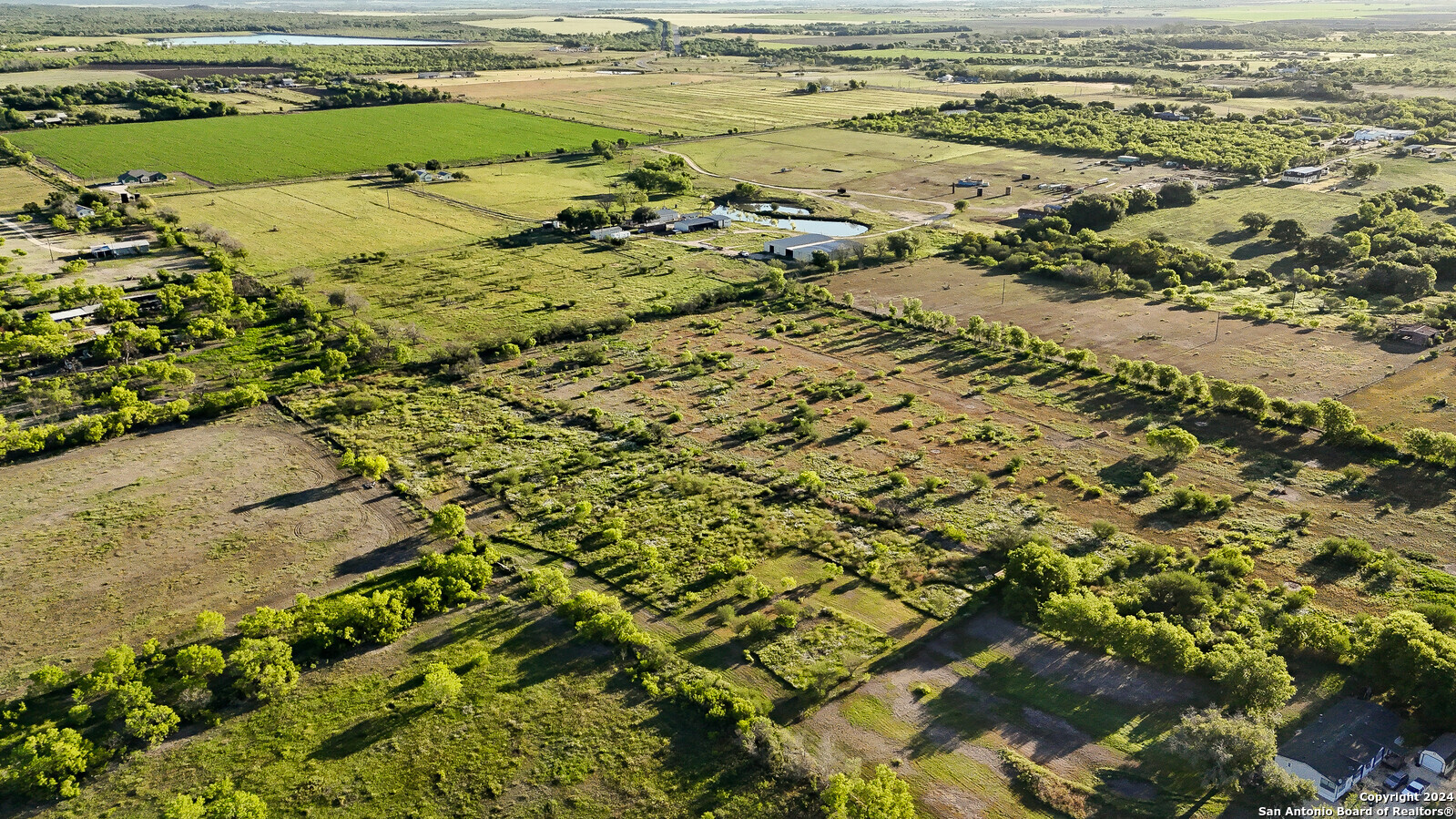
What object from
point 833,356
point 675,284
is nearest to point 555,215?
point 675,284

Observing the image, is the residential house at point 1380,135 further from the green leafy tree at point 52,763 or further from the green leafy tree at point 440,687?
the green leafy tree at point 52,763

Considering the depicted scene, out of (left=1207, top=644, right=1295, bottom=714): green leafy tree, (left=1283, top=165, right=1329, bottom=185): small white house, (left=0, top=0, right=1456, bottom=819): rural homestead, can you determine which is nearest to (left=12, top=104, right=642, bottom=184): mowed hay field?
(left=0, top=0, right=1456, bottom=819): rural homestead

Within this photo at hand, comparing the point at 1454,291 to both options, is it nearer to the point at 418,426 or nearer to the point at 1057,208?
the point at 1057,208

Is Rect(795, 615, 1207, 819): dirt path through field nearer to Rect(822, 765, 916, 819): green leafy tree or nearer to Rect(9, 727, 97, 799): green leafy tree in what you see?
Rect(822, 765, 916, 819): green leafy tree

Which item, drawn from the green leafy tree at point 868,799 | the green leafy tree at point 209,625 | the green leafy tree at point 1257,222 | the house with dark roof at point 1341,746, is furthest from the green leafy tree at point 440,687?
the green leafy tree at point 1257,222

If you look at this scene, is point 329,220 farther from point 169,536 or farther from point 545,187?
point 169,536

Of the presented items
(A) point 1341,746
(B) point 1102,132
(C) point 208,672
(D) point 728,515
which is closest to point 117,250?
(C) point 208,672
